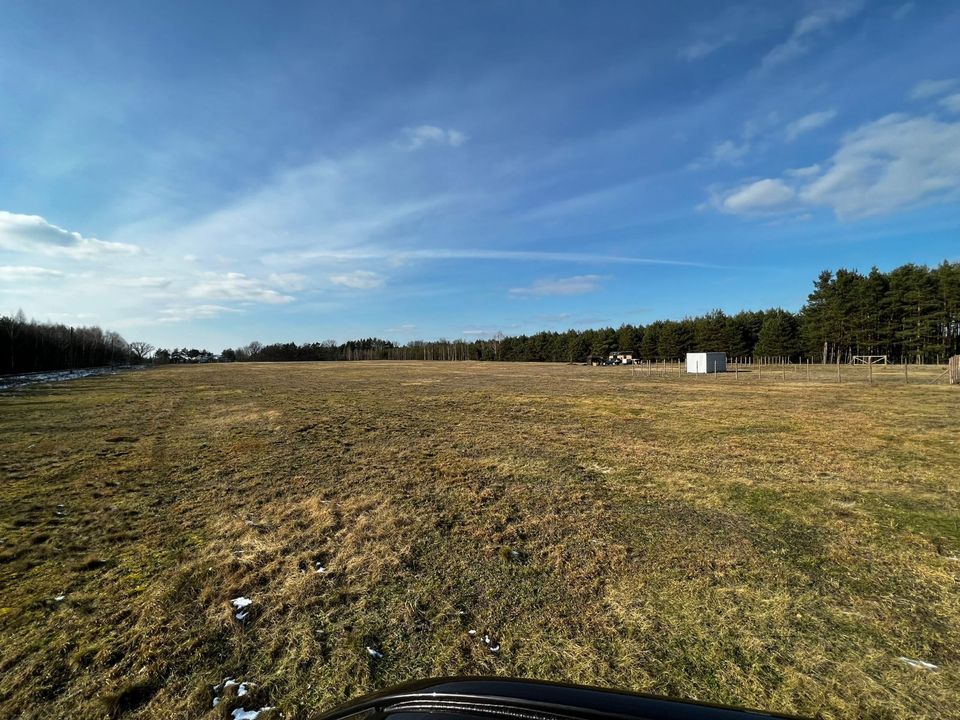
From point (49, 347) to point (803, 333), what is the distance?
124 metres

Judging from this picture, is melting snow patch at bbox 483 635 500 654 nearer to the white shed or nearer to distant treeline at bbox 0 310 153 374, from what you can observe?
the white shed

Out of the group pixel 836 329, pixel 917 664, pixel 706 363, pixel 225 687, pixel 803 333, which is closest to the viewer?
pixel 225 687

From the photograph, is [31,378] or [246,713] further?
[31,378]

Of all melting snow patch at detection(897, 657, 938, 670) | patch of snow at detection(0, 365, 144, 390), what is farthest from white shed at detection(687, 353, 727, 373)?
patch of snow at detection(0, 365, 144, 390)

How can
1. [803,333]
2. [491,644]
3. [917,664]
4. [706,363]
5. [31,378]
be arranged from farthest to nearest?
[803,333], [706,363], [31,378], [491,644], [917,664]

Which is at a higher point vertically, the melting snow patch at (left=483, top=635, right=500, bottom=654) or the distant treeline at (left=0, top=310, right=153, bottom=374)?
the distant treeline at (left=0, top=310, right=153, bottom=374)

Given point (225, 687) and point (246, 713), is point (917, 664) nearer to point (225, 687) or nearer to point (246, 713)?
point (246, 713)

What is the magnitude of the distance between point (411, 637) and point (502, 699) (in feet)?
7.99

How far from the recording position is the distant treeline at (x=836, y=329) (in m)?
58.5

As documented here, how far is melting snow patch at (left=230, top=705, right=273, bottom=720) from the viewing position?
2.82m

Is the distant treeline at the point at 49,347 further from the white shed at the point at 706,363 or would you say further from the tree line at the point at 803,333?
the white shed at the point at 706,363

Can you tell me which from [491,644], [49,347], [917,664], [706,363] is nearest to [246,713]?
[491,644]

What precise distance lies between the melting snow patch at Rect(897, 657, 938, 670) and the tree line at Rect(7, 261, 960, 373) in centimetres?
7780

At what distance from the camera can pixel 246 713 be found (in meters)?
2.85
